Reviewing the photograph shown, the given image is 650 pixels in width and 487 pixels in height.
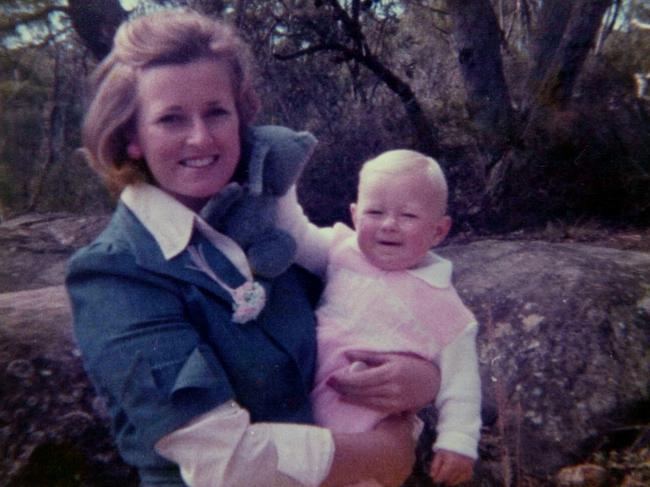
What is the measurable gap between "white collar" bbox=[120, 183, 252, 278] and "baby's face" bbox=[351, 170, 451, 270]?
0.51m

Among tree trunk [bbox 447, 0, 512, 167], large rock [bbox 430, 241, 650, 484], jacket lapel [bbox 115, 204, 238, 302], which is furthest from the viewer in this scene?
tree trunk [bbox 447, 0, 512, 167]

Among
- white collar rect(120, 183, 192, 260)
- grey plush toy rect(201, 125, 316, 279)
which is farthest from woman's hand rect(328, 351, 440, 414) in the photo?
white collar rect(120, 183, 192, 260)

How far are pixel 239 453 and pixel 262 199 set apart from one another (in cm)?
71

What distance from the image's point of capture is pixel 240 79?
1.89 m

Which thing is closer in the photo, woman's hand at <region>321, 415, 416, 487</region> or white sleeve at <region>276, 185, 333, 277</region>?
woman's hand at <region>321, 415, 416, 487</region>

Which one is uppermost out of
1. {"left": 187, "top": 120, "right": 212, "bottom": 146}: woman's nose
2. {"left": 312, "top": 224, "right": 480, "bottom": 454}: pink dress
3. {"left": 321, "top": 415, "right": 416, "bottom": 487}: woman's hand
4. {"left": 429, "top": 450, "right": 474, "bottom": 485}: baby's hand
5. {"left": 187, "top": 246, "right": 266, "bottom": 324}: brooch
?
{"left": 187, "top": 120, "right": 212, "bottom": 146}: woman's nose

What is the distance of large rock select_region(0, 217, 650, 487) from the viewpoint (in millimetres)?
2379

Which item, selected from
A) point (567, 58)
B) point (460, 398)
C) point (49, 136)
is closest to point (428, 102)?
point (567, 58)

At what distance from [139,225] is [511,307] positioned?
2.31 metres

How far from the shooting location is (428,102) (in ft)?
23.7

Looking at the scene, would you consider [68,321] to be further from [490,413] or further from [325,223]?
[325,223]

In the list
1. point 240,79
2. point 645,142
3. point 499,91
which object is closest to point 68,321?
point 240,79

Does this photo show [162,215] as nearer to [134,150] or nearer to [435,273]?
[134,150]

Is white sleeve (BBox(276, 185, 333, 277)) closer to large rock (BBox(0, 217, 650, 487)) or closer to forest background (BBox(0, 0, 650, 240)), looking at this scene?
large rock (BBox(0, 217, 650, 487))
